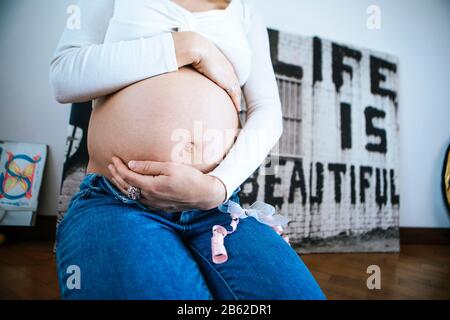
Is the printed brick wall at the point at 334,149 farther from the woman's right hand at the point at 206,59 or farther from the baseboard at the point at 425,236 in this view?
the woman's right hand at the point at 206,59

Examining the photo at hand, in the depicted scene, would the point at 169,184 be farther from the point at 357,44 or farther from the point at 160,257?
the point at 357,44

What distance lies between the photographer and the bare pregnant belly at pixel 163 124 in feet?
1.58

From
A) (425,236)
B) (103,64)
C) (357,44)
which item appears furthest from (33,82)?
(425,236)

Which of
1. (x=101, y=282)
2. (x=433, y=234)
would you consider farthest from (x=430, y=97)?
(x=101, y=282)

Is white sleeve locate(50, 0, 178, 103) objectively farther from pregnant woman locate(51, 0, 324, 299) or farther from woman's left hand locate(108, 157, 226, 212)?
woman's left hand locate(108, 157, 226, 212)

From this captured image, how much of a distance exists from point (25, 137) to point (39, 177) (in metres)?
0.22

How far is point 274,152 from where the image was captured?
1.37m

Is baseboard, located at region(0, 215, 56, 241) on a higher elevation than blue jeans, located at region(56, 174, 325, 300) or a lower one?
lower

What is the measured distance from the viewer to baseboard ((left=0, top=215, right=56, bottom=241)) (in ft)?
3.83

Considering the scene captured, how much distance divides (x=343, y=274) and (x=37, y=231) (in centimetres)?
153

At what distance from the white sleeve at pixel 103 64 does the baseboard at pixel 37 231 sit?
102 centimetres

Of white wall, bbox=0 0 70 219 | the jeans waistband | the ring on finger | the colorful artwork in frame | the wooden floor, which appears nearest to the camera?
the jeans waistband

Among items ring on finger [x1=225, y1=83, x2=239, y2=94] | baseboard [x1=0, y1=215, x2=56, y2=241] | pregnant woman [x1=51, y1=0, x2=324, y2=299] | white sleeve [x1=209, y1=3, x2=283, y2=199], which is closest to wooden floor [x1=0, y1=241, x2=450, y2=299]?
baseboard [x1=0, y1=215, x2=56, y2=241]

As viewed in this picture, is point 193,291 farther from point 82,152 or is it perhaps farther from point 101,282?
A: point 82,152
